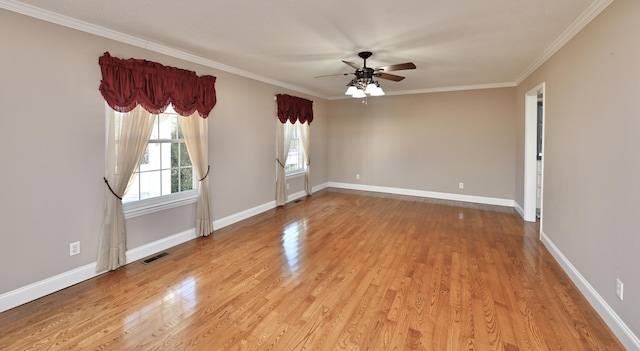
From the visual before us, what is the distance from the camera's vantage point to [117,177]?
304 centimetres

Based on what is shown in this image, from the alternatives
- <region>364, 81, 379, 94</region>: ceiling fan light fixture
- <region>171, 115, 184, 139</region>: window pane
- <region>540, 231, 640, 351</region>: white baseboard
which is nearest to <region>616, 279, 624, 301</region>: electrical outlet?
<region>540, 231, 640, 351</region>: white baseboard

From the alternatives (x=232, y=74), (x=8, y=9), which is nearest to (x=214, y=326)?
(x=8, y=9)

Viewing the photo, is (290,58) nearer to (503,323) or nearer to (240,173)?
(240,173)

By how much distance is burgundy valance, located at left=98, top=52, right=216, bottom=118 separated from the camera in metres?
2.93

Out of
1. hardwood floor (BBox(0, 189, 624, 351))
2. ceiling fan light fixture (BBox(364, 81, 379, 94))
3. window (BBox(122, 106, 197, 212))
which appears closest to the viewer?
hardwood floor (BBox(0, 189, 624, 351))

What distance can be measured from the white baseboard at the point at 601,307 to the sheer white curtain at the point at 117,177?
4.35 m

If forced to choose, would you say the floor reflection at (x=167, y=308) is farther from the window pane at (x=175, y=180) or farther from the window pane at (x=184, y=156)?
the window pane at (x=184, y=156)

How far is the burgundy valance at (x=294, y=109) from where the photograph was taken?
18.6 ft

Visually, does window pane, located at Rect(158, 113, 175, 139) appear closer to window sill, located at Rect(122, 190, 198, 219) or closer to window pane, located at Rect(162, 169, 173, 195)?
window pane, located at Rect(162, 169, 173, 195)

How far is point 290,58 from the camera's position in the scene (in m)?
4.01

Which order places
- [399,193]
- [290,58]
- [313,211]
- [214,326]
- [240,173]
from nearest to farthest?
[214,326] < [290,58] < [240,173] < [313,211] < [399,193]

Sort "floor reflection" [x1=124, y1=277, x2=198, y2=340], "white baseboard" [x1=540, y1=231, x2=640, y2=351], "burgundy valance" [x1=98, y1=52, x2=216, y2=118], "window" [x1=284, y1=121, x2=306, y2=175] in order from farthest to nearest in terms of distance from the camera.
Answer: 1. "window" [x1=284, y1=121, x2=306, y2=175]
2. "burgundy valance" [x1=98, y1=52, x2=216, y2=118]
3. "floor reflection" [x1=124, y1=277, x2=198, y2=340]
4. "white baseboard" [x1=540, y1=231, x2=640, y2=351]

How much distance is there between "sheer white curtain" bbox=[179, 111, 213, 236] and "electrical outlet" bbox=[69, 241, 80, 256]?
138 centimetres

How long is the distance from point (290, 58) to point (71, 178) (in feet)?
9.42
